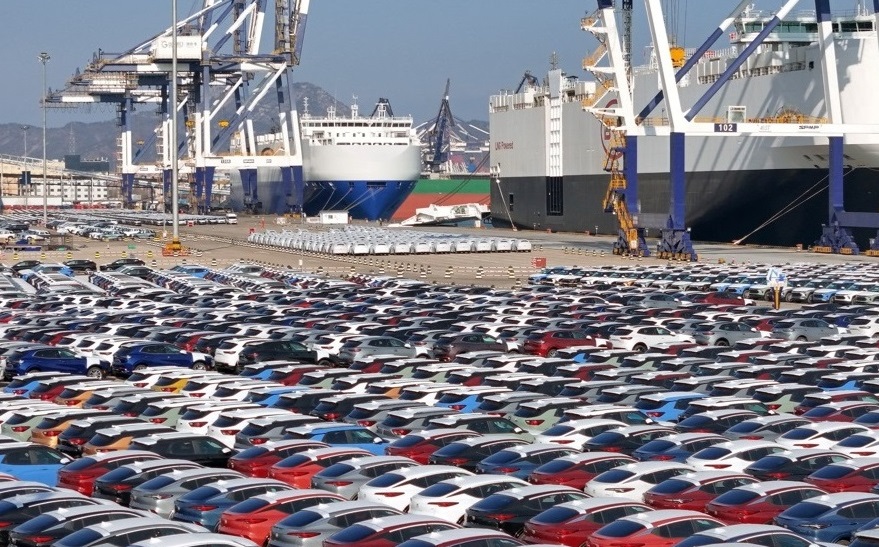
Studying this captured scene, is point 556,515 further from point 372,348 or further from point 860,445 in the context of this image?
point 372,348

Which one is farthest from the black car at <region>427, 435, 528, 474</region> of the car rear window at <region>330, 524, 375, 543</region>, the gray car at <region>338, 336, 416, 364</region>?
the gray car at <region>338, 336, 416, 364</region>

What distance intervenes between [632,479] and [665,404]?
6.15 m

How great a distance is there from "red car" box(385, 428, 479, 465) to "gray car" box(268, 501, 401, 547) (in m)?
4.28

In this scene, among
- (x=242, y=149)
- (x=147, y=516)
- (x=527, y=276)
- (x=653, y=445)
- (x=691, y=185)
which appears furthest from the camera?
(x=242, y=149)

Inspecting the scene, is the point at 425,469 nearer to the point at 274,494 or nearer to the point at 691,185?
A: the point at 274,494

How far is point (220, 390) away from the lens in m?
25.7

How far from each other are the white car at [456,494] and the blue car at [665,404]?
6272 mm

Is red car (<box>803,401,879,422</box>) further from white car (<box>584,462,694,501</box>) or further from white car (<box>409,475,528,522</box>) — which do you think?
white car (<box>409,475,528,522</box>)

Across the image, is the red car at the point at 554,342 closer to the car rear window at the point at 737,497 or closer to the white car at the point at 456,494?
the white car at the point at 456,494

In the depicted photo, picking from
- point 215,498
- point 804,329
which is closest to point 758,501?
point 215,498

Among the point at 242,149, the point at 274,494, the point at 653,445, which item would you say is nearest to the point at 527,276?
the point at 653,445

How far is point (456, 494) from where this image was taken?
640 inches

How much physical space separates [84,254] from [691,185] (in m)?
34.6

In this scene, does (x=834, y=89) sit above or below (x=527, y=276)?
above
